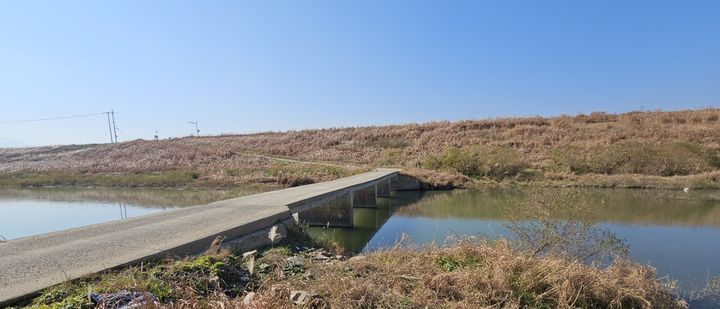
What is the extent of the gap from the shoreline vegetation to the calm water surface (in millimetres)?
1979

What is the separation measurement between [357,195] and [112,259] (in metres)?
15.5

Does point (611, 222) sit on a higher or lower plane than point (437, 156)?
lower

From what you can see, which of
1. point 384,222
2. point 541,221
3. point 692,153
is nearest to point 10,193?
point 384,222

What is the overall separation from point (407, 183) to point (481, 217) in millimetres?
10898

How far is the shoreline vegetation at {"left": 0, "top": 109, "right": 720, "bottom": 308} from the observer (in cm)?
488

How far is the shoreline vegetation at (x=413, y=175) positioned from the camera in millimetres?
4875

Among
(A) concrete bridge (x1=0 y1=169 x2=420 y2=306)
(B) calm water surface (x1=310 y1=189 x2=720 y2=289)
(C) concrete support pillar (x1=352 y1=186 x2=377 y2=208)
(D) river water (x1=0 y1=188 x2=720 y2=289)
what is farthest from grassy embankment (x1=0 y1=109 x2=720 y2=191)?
(A) concrete bridge (x1=0 y1=169 x2=420 y2=306)

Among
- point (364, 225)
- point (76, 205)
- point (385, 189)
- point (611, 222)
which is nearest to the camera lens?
point (611, 222)

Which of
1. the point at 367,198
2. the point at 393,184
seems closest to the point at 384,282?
the point at 367,198

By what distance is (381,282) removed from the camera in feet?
18.0

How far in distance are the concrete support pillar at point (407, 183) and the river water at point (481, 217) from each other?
142 cm

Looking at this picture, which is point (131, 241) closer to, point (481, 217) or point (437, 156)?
point (481, 217)

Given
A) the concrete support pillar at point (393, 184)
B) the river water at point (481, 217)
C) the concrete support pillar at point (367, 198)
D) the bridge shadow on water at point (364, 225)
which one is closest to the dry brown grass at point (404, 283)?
the river water at point (481, 217)

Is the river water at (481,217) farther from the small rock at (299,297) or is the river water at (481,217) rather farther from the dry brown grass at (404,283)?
the small rock at (299,297)
